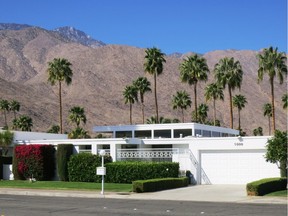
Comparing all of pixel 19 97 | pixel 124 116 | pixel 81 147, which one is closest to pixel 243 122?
pixel 124 116

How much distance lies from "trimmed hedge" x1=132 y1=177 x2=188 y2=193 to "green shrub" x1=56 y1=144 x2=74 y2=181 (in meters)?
10.5

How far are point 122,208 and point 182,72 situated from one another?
4312 cm

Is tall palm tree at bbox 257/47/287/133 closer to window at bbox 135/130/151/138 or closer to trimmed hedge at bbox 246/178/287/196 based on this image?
window at bbox 135/130/151/138

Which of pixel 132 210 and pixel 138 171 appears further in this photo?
pixel 138 171

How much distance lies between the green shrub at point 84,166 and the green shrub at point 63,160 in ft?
1.69

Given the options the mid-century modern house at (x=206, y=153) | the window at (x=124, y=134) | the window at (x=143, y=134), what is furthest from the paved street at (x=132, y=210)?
the window at (x=124, y=134)

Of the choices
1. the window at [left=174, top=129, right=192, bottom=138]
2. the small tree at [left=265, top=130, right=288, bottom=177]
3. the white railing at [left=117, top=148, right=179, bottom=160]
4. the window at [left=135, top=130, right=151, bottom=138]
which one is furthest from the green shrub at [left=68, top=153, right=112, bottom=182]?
the window at [left=135, top=130, right=151, bottom=138]

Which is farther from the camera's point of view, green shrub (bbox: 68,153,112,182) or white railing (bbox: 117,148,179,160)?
white railing (bbox: 117,148,179,160)

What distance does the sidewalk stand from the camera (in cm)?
2772

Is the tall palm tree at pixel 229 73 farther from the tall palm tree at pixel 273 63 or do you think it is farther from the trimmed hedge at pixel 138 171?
the trimmed hedge at pixel 138 171

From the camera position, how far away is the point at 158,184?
34.8 m

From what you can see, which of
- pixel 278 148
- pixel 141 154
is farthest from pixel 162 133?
pixel 278 148

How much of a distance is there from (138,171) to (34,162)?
10225mm

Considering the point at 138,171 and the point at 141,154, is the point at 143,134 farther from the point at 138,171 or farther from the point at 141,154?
the point at 138,171
